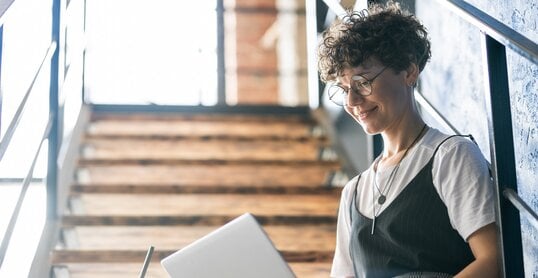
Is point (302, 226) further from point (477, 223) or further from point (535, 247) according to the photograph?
point (477, 223)

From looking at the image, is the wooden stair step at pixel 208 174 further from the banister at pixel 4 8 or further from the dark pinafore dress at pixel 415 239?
the dark pinafore dress at pixel 415 239

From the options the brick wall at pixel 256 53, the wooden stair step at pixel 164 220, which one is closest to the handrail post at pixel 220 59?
the brick wall at pixel 256 53

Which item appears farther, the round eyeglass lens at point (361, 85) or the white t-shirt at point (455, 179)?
the round eyeglass lens at point (361, 85)

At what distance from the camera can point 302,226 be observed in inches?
129

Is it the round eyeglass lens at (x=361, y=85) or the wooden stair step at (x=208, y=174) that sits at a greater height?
the round eyeglass lens at (x=361, y=85)

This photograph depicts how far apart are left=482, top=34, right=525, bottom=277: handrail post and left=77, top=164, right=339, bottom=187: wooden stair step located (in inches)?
86.1

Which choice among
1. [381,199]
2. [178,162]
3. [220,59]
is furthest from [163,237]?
[220,59]

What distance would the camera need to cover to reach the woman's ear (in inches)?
65.2

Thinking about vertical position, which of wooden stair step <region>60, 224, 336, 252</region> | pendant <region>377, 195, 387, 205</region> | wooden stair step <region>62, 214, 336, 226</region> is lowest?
wooden stair step <region>60, 224, 336, 252</region>

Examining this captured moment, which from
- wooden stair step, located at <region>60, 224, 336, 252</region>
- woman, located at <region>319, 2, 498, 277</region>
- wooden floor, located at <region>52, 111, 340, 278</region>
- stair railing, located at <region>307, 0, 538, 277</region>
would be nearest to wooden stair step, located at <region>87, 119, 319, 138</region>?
wooden floor, located at <region>52, 111, 340, 278</region>

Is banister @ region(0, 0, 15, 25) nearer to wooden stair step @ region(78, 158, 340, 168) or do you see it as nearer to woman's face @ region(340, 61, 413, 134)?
woman's face @ region(340, 61, 413, 134)

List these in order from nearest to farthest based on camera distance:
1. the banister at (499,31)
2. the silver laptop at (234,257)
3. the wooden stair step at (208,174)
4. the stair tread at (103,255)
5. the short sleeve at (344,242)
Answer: the banister at (499,31) → the silver laptop at (234,257) → the short sleeve at (344,242) → the stair tread at (103,255) → the wooden stair step at (208,174)

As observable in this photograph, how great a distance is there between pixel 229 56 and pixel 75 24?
4.40m

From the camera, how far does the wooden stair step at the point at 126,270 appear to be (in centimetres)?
284
